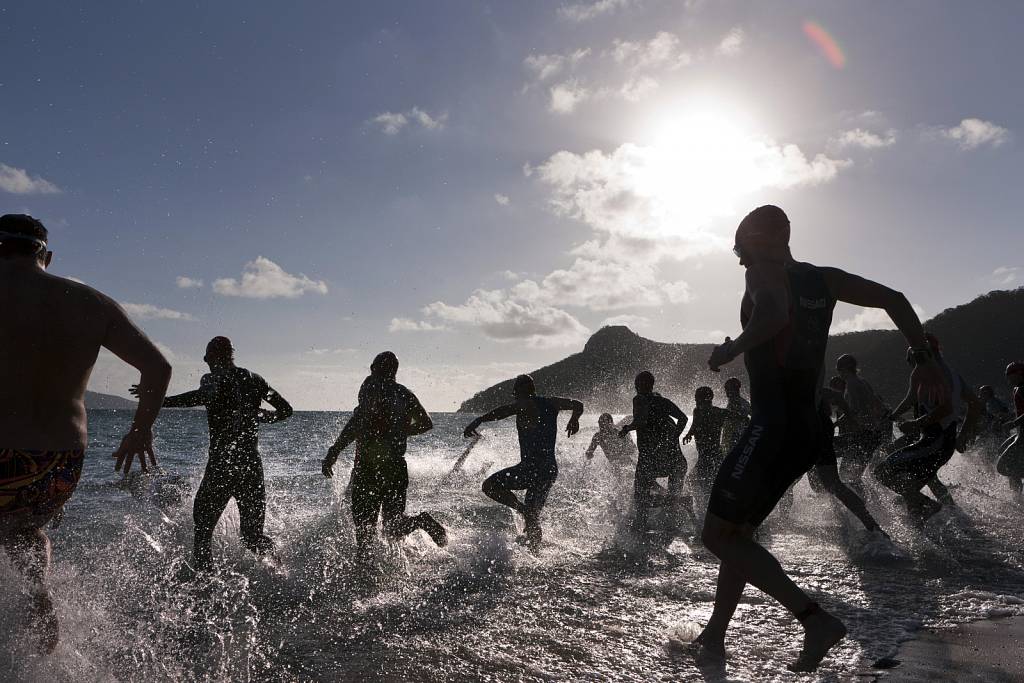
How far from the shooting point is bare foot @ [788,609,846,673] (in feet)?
9.99

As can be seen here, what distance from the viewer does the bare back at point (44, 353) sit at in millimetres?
2854

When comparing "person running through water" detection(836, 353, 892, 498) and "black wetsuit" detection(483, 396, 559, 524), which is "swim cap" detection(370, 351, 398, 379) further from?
"person running through water" detection(836, 353, 892, 498)

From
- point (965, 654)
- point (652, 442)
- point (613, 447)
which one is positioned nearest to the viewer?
point (965, 654)

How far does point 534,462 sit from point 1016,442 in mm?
8276

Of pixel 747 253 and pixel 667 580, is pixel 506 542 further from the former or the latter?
pixel 747 253

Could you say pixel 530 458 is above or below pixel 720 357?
below

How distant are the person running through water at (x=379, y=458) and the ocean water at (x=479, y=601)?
0.34 meters

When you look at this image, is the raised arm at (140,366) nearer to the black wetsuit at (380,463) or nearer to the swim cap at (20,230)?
the swim cap at (20,230)

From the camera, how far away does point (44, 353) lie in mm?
2914

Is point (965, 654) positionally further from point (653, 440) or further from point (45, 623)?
point (653, 440)

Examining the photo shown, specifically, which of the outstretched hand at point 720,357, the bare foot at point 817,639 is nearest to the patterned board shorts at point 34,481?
the outstretched hand at point 720,357

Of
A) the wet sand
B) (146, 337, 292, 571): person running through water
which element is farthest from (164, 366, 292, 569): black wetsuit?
the wet sand

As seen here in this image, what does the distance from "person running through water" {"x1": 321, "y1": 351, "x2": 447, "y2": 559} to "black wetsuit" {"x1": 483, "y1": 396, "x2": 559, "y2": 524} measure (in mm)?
1176

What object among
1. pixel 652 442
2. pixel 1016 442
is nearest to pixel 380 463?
pixel 652 442
